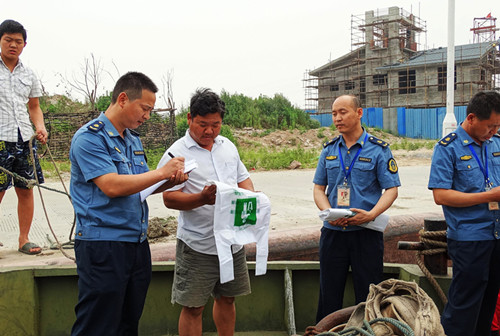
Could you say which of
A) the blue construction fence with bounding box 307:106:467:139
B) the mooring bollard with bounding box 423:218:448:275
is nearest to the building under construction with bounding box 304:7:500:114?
the blue construction fence with bounding box 307:106:467:139

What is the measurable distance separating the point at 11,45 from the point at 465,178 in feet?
11.8

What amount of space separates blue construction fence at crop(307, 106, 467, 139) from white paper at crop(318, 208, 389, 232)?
93.9ft

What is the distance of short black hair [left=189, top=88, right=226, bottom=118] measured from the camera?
106 inches

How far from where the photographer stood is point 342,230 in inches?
123

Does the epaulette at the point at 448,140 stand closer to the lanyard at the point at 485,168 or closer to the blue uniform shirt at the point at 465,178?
the blue uniform shirt at the point at 465,178

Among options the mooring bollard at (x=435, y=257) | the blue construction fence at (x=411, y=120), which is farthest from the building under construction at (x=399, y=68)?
the mooring bollard at (x=435, y=257)

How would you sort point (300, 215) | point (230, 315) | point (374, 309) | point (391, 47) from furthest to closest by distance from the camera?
point (391, 47) < point (300, 215) < point (230, 315) < point (374, 309)

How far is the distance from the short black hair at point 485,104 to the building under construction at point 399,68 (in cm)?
3134

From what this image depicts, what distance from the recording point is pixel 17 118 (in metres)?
3.99

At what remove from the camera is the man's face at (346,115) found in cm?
321

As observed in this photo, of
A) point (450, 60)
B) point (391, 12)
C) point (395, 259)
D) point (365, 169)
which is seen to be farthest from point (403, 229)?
point (391, 12)

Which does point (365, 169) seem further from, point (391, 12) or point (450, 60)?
point (391, 12)

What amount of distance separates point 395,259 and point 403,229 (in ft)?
1.31

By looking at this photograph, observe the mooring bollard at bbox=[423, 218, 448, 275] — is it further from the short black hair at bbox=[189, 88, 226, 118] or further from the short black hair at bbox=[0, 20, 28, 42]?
the short black hair at bbox=[0, 20, 28, 42]
